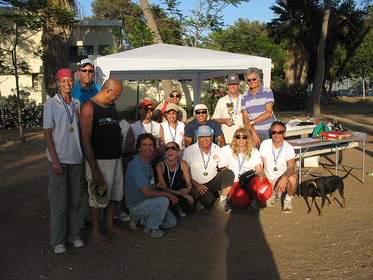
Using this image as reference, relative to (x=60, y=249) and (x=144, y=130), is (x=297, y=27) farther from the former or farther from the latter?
(x=60, y=249)

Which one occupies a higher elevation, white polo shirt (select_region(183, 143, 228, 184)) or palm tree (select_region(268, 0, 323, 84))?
palm tree (select_region(268, 0, 323, 84))

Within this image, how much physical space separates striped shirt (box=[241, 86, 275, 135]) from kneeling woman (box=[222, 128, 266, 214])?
1.66 ft

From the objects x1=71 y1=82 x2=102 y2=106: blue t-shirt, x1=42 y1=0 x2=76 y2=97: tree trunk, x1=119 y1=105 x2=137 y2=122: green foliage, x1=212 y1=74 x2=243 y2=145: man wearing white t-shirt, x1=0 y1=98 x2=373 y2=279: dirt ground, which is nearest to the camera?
x1=0 y1=98 x2=373 y2=279: dirt ground

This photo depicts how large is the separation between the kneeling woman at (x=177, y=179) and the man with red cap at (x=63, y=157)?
3.89 ft

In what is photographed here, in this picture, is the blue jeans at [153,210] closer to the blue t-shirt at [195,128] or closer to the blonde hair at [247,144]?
the blonde hair at [247,144]

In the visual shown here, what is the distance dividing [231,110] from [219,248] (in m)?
2.51

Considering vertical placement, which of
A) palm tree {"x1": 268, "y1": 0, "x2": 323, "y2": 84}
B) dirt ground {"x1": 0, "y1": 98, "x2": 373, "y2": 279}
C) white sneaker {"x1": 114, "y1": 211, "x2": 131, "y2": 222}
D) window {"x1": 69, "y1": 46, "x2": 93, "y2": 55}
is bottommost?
dirt ground {"x1": 0, "y1": 98, "x2": 373, "y2": 279}

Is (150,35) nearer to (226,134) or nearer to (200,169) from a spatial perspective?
(226,134)

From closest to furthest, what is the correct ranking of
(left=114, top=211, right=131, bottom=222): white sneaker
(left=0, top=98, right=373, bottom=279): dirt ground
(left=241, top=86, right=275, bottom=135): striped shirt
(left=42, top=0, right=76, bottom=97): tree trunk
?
1. (left=0, top=98, right=373, bottom=279): dirt ground
2. (left=114, top=211, right=131, bottom=222): white sneaker
3. (left=241, top=86, right=275, bottom=135): striped shirt
4. (left=42, top=0, right=76, bottom=97): tree trunk

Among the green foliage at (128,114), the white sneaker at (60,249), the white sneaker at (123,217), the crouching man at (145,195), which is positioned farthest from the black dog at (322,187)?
the green foliage at (128,114)

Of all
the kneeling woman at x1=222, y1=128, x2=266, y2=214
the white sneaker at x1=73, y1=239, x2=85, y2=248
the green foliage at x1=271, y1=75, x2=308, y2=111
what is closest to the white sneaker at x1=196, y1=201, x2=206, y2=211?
the kneeling woman at x1=222, y1=128, x2=266, y2=214

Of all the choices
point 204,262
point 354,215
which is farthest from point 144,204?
point 354,215

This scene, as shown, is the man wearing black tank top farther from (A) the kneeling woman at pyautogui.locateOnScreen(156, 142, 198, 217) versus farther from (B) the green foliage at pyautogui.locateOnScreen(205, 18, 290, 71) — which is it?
(B) the green foliage at pyautogui.locateOnScreen(205, 18, 290, 71)

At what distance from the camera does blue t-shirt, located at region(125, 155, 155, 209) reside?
3.63 m
